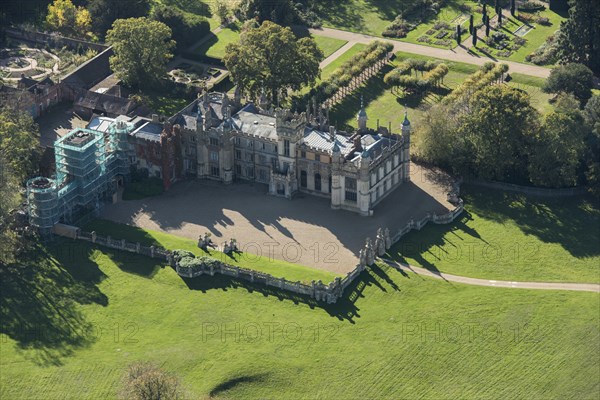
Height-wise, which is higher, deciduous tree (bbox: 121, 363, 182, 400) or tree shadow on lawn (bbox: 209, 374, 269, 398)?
deciduous tree (bbox: 121, 363, 182, 400)

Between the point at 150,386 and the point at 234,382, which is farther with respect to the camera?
the point at 234,382

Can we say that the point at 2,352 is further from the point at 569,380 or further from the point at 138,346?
the point at 569,380

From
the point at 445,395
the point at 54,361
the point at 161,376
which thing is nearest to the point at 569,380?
the point at 445,395

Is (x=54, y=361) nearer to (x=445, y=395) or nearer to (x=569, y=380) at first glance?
(x=445, y=395)

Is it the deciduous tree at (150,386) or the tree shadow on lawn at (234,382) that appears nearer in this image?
the deciduous tree at (150,386)

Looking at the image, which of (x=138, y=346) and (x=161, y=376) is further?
(x=138, y=346)

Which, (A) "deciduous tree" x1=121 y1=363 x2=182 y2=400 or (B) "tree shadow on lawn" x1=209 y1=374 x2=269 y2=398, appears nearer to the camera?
(A) "deciduous tree" x1=121 y1=363 x2=182 y2=400

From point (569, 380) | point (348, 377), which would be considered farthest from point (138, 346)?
point (569, 380)

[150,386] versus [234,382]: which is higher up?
[150,386]

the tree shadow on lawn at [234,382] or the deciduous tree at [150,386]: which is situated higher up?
the deciduous tree at [150,386]
